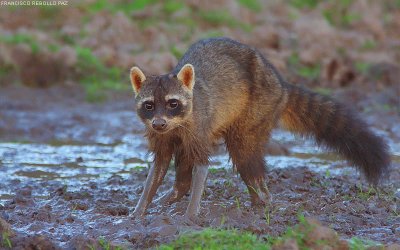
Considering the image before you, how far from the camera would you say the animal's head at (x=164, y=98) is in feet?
25.0

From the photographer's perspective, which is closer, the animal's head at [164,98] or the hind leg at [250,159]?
the animal's head at [164,98]

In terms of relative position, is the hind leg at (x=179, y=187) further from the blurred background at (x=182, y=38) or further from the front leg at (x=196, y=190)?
the blurred background at (x=182, y=38)

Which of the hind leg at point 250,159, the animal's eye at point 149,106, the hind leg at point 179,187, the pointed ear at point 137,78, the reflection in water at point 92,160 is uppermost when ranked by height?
the pointed ear at point 137,78

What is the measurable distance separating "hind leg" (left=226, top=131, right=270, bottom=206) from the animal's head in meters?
0.87

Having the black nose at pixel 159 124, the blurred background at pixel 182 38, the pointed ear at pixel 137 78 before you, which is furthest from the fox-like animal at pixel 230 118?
the blurred background at pixel 182 38

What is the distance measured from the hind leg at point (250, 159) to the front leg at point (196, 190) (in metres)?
0.57

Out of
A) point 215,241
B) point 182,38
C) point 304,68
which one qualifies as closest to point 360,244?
point 215,241

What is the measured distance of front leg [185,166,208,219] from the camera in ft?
25.6

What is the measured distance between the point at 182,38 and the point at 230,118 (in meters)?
9.40

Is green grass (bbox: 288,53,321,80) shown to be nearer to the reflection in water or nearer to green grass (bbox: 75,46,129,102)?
green grass (bbox: 75,46,129,102)

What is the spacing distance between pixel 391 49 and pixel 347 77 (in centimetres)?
251

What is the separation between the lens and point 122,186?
9.44 metres

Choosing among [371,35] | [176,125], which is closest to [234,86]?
[176,125]

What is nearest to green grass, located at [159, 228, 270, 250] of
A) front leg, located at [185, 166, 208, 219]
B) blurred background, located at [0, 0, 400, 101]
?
front leg, located at [185, 166, 208, 219]
